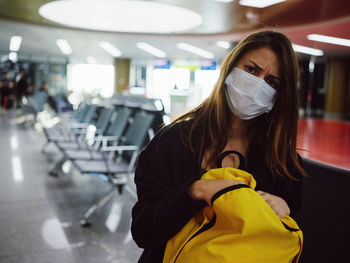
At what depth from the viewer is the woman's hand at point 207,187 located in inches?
32.0

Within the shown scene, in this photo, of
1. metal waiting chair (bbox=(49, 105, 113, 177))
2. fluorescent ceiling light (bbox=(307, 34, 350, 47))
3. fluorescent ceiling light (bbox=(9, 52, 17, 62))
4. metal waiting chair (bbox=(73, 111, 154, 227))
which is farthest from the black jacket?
fluorescent ceiling light (bbox=(9, 52, 17, 62))

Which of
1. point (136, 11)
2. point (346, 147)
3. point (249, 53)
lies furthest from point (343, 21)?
point (249, 53)

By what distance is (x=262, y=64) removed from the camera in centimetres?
101

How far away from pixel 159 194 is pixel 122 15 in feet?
31.6

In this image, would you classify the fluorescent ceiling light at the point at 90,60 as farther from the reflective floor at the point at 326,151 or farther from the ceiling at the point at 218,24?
the reflective floor at the point at 326,151

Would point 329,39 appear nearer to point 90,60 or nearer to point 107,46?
point 107,46

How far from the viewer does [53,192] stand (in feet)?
12.9

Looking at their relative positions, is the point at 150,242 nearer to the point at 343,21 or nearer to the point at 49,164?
the point at 49,164

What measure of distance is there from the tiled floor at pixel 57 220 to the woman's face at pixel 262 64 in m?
1.95

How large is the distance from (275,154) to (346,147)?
1.17 metres

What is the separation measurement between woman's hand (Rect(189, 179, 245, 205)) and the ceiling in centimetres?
523

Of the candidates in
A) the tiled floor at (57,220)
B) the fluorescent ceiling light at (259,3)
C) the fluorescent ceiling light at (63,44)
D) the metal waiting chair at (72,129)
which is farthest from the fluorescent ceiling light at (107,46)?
the tiled floor at (57,220)

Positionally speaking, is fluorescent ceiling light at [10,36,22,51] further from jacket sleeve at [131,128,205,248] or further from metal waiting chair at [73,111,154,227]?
jacket sleeve at [131,128,205,248]

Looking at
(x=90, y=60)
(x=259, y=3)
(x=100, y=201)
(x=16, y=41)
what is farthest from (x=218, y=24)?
(x=90, y=60)
